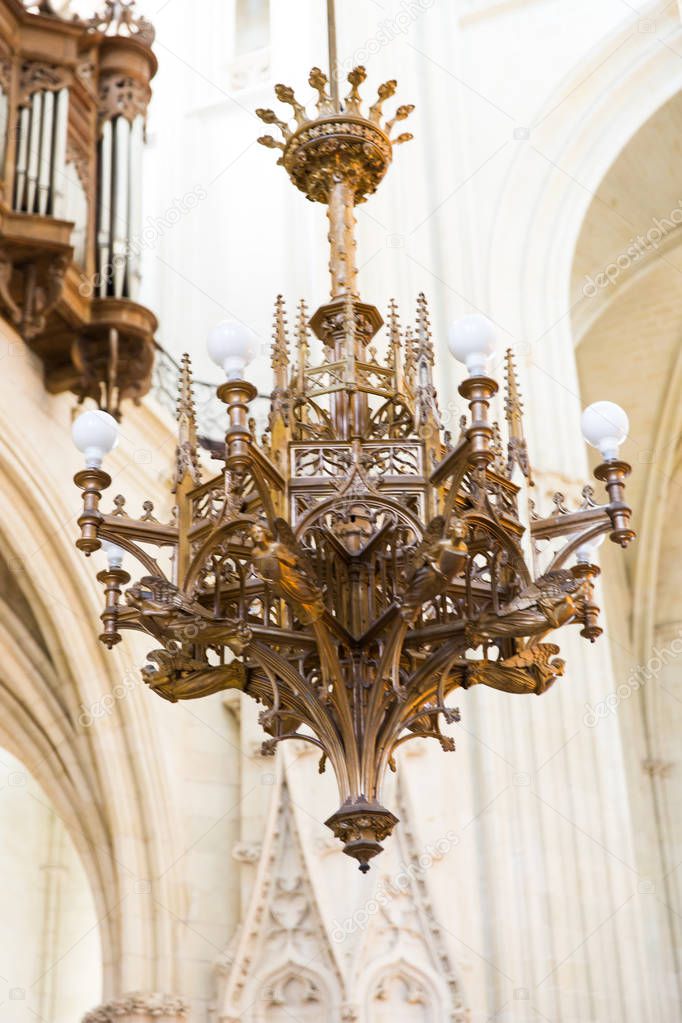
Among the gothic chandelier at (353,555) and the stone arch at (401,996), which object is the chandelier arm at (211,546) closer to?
the gothic chandelier at (353,555)

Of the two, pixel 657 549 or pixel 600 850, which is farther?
pixel 657 549

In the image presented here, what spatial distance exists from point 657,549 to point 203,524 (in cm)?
Answer: 856

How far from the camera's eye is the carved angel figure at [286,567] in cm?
373

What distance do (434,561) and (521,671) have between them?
35.9 inches

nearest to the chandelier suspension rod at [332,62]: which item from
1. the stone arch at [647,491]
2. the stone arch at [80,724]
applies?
the stone arch at [80,724]

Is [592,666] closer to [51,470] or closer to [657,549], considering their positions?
[51,470]

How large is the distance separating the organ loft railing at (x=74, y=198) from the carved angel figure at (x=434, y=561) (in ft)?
13.6

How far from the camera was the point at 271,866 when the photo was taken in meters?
7.88

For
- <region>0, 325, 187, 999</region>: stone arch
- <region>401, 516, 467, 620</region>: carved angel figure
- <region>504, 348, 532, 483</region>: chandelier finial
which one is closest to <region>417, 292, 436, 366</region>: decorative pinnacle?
<region>504, 348, 532, 483</region>: chandelier finial

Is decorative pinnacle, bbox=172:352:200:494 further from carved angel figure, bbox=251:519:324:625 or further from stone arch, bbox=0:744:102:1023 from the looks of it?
stone arch, bbox=0:744:102:1023

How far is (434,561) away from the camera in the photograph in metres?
3.68

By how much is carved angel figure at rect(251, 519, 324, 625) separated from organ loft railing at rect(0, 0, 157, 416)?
3922 mm

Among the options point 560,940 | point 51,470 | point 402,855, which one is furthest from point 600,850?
point 51,470

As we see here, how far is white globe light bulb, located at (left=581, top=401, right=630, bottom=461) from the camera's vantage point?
400cm
